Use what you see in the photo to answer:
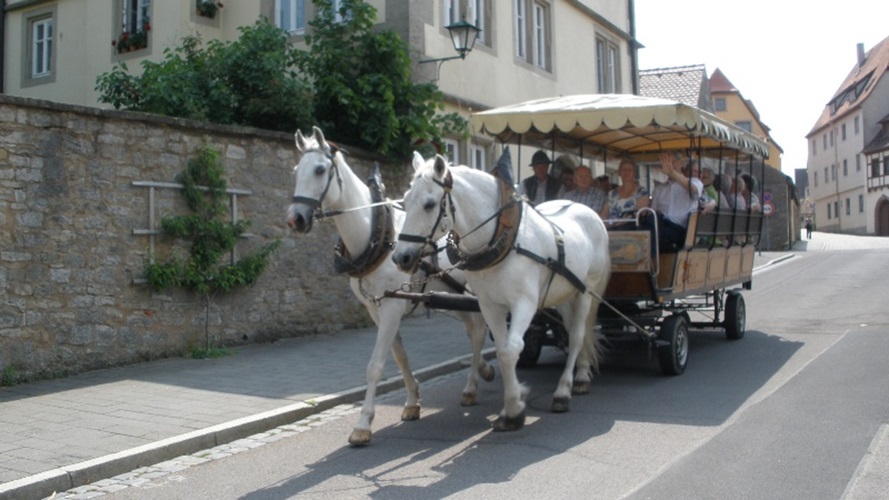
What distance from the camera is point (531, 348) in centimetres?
962

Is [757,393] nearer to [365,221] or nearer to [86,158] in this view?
[365,221]

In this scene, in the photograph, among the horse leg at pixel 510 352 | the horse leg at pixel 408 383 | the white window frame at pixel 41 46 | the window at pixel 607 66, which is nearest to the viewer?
the horse leg at pixel 510 352

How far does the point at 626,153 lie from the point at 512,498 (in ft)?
25.5

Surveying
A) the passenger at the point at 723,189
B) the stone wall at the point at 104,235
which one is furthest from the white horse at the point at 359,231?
the passenger at the point at 723,189

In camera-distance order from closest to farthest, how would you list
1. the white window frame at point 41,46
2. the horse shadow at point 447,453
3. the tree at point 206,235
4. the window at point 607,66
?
1. the horse shadow at point 447,453
2. the tree at point 206,235
3. the white window frame at point 41,46
4. the window at point 607,66

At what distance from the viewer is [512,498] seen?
5.04 m

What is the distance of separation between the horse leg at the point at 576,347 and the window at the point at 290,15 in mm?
10027

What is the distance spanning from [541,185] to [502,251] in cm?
365

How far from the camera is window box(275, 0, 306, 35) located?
1619 cm

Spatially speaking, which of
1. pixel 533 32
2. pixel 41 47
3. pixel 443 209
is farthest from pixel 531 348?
pixel 41 47

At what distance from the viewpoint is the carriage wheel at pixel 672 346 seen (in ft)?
28.6

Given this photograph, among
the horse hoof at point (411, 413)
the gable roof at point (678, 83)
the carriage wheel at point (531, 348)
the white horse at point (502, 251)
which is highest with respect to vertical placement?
the gable roof at point (678, 83)

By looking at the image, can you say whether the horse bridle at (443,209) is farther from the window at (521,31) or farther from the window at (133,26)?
the window at (521,31)

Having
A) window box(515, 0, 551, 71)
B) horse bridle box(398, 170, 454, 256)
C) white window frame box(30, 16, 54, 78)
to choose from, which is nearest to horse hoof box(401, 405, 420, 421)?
horse bridle box(398, 170, 454, 256)
